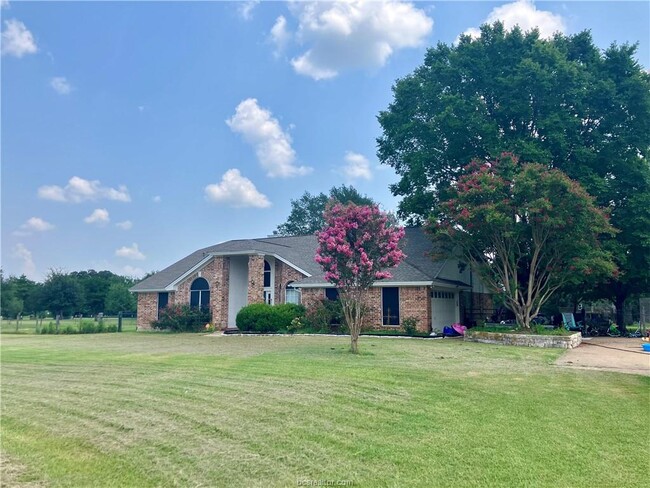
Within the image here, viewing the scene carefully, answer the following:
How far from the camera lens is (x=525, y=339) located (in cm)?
1571

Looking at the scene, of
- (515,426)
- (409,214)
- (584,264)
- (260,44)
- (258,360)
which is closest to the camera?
(515,426)

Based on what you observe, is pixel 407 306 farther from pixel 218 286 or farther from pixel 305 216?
pixel 305 216

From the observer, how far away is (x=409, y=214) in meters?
25.9

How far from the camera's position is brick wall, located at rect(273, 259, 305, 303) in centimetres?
2420

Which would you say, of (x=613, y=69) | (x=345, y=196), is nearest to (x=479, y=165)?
(x=613, y=69)

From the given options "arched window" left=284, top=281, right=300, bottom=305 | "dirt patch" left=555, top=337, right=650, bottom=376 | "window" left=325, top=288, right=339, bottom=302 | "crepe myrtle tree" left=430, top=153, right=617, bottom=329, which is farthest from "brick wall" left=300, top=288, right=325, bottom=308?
"dirt patch" left=555, top=337, right=650, bottom=376

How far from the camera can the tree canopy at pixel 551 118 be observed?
20.2 m

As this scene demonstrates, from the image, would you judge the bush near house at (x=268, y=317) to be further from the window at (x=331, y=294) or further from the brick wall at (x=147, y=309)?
the brick wall at (x=147, y=309)

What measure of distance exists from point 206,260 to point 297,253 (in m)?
5.08

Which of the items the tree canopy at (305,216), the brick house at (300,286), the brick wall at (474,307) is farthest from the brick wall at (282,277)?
the tree canopy at (305,216)

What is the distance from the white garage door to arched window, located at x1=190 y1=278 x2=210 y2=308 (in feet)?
40.6

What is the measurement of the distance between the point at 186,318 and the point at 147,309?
410 centimetres

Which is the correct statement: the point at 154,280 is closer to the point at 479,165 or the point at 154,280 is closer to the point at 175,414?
the point at 479,165

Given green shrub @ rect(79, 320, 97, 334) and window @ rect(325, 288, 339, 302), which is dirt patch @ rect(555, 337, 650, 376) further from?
green shrub @ rect(79, 320, 97, 334)
